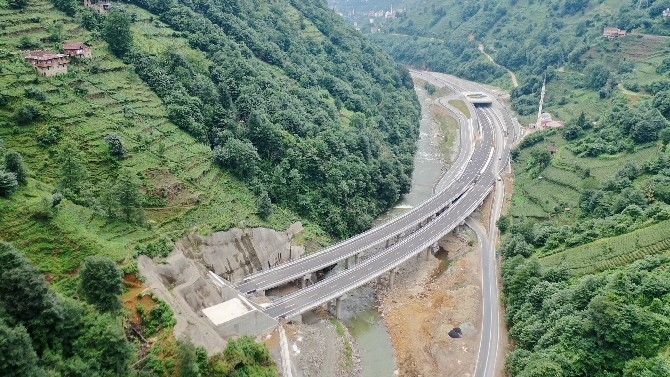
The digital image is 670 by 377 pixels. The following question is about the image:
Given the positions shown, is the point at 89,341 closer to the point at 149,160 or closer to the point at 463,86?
the point at 149,160

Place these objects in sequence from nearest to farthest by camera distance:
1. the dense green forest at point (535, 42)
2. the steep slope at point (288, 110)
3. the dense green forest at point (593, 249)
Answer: the dense green forest at point (593, 249) → the steep slope at point (288, 110) → the dense green forest at point (535, 42)

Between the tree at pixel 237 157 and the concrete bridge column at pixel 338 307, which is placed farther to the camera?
the tree at pixel 237 157

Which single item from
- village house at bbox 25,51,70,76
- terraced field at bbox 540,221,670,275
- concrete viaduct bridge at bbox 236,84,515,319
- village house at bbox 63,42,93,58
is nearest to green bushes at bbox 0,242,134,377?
concrete viaduct bridge at bbox 236,84,515,319

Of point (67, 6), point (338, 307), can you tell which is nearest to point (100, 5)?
point (67, 6)

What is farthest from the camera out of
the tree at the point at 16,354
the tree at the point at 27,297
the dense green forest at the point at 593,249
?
the dense green forest at the point at 593,249

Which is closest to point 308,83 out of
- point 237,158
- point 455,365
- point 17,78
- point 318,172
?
point 318,172

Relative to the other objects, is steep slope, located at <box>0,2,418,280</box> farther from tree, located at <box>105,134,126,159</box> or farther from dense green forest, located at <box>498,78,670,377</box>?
dense green forest, located at <box>498,78,670,377</box>

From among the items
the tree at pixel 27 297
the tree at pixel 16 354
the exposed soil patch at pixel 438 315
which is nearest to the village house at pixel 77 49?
the tree at pixel 27 297

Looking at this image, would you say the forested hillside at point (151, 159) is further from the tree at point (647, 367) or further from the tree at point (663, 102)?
the tree at point (663, 102)
